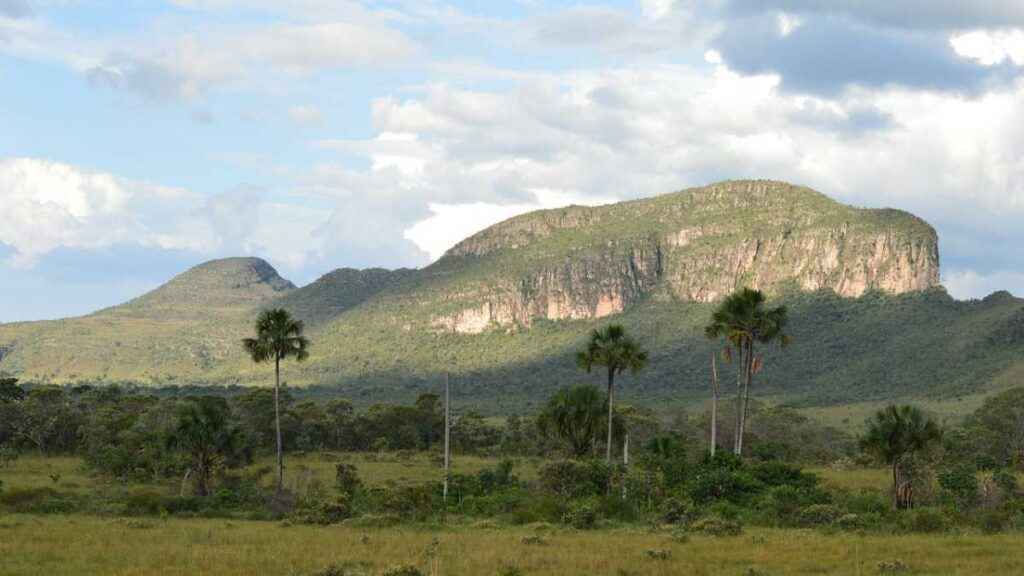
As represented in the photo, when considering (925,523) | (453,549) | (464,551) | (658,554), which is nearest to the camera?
(658,554)

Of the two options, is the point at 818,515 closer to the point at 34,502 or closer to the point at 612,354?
the point at 612,354

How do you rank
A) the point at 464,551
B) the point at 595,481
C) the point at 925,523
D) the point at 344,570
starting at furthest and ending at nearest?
the point at 595,481 → the point at 925,523 → the point at 464,551 → the point at 344,570

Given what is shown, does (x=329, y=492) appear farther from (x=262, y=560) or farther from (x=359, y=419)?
(x=359, y=419)

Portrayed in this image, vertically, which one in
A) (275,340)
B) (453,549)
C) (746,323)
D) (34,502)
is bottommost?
(453,549)

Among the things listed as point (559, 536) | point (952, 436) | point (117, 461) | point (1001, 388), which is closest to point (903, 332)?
point (1001, 388)

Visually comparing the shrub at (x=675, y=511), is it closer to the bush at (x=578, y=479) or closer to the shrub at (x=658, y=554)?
the bush at (x=578, y=479)

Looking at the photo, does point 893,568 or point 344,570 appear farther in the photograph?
point 893,568

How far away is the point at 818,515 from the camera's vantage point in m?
49.4

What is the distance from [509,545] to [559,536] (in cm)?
432

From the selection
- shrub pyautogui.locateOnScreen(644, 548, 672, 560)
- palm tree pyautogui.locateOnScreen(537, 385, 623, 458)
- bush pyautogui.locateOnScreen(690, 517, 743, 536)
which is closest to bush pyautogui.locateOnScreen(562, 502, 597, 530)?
bush pyautogui.locateOnScreen(690, 517, 743, 536)

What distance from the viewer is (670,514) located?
169ft

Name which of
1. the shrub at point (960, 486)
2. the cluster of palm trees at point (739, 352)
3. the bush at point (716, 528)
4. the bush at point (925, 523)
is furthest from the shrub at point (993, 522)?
the bush at point (716, 528)

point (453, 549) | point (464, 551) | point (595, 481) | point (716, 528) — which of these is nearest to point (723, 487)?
point (595, 481)

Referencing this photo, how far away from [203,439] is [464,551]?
25.7 meters
